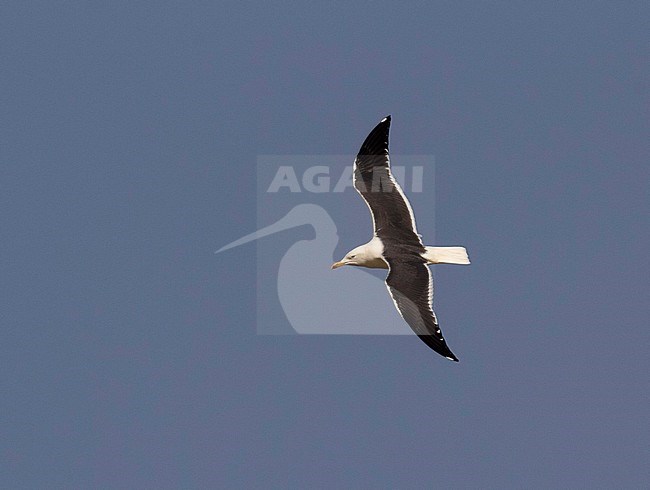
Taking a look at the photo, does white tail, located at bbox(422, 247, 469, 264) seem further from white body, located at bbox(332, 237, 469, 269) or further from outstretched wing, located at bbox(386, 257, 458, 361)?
outstretched wing, located at bbox(386, 257, 458, 361)

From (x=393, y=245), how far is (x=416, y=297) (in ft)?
3.02

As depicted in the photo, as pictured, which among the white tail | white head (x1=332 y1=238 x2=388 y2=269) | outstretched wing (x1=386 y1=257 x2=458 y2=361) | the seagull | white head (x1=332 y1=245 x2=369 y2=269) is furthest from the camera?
white head (x1=332 y1=245 x2=369 y2=269)

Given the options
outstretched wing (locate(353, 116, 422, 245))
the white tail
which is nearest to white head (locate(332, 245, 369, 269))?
outstretched wing (locate(353, 116, 422, 245))

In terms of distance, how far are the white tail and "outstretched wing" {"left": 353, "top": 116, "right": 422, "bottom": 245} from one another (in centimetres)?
33

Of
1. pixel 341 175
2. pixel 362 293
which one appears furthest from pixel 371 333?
pixel 341 175

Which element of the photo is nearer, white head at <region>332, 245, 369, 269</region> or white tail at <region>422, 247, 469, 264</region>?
white tail at <region>422, 247, 469, 264</region>

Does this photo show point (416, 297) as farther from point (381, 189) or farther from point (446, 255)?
point (381, 189)

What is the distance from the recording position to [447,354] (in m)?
16.7

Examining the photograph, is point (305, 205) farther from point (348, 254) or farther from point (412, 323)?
point (412, 323)

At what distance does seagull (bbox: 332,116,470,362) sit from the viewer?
682 inches

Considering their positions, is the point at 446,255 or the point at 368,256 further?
the point at 368,256

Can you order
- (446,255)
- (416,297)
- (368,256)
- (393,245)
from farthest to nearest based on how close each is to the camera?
(368,256) < (393,245) < (446,255) < (416,297)

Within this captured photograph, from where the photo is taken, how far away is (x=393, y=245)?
1802cm

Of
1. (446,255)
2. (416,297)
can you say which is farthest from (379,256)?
(416,297)
